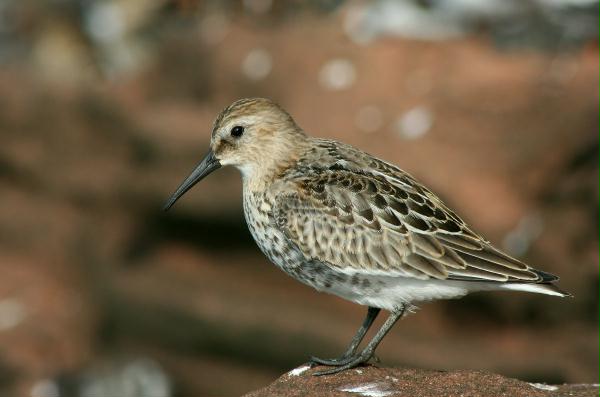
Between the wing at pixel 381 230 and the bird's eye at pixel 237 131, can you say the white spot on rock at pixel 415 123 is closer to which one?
the bird's eye at pixel 237 131

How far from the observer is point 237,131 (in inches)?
320

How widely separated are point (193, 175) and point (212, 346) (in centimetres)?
675

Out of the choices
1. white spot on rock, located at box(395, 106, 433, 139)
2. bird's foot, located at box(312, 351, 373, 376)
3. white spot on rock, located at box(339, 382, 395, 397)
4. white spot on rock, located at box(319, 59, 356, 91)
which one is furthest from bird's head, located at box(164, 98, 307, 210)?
white spot on rock, located at box(319, 59, 356, 91)

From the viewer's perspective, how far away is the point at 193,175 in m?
8.36

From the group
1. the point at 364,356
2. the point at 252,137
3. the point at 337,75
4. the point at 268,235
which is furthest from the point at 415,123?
the point at 364,356

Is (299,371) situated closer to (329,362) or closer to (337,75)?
(329,362)

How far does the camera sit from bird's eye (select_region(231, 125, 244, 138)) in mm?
8109

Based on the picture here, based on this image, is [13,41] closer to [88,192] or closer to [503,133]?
[88,192]

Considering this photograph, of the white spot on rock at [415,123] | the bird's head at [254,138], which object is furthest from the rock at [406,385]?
the white spot on rock at [415,123]

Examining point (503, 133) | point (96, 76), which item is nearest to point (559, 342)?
point (503, 133)

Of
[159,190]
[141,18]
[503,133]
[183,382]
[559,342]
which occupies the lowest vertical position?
[183,382]

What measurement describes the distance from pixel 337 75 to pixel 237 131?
20.9ft

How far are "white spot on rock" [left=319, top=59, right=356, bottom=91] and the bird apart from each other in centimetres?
636

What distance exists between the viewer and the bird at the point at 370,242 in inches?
286
